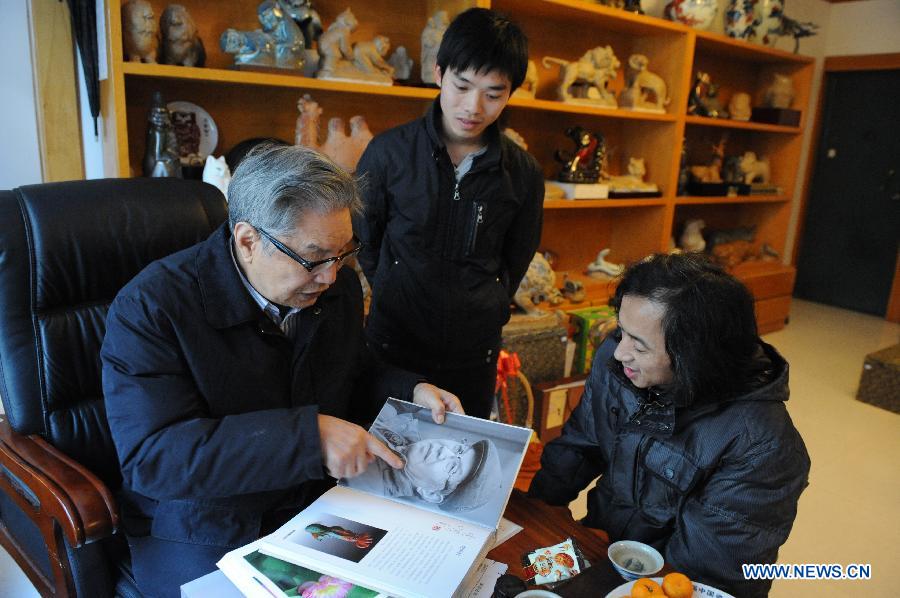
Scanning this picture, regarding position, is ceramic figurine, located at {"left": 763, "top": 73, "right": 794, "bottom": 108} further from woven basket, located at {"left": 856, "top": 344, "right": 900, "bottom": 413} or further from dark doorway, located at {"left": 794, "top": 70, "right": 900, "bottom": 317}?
woven basket, located at {"left": 856, "top": 344, "right": 900, "bottom": 413}

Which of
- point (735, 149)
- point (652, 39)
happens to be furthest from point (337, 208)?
point (735, 149)

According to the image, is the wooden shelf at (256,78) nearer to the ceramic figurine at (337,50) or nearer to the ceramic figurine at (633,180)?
the ceramic figurine at (337,50)

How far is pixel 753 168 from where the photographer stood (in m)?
4.48

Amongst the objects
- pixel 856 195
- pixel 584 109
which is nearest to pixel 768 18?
pixel 584 109

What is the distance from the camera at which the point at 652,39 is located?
3637mm

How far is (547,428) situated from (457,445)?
1.89 meters

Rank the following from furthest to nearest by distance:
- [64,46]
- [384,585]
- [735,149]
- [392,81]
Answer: [735,149] → [392,81] → [64,46] → [384,585]

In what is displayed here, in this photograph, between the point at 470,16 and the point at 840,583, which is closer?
the point at 470,16

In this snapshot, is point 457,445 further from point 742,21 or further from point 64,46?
point 742,21

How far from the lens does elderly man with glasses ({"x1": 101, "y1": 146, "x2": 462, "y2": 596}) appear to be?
94cm

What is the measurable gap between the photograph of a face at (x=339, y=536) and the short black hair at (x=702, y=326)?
58 cm

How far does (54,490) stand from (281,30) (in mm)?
1599

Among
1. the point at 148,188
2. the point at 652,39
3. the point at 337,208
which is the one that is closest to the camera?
the point at 337,208

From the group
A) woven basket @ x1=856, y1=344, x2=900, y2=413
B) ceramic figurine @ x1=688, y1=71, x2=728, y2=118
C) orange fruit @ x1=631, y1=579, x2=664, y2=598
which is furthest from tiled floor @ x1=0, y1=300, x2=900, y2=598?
ceramic figurine @ x1=688, y1=71, x2=728, y2=118
